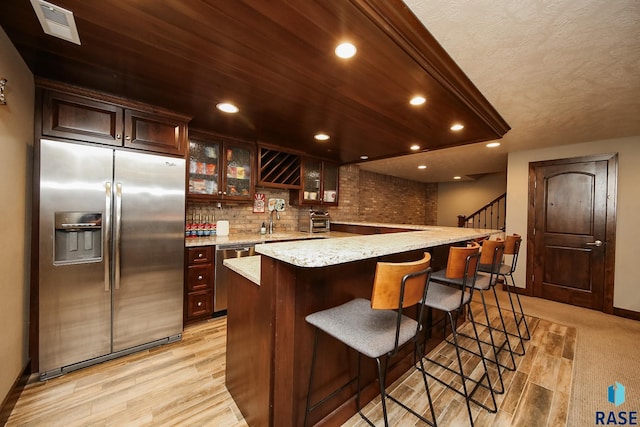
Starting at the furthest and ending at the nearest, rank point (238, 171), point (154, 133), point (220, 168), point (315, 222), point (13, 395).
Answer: point (315, 222) < point (238, 171) < point (220, 168) < point (154, 133) < point (13, 395)

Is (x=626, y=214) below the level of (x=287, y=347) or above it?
above

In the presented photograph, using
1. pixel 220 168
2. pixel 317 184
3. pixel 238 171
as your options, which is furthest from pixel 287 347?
pixel 317 184

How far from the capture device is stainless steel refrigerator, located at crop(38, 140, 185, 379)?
188 centimetres

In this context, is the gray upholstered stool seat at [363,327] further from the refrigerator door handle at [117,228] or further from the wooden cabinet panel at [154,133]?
the wooden cabinet panel at [154,133]

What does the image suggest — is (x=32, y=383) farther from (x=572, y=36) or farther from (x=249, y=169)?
(x=572, y=36)

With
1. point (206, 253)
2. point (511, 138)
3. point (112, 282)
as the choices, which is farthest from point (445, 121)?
point (112, 282)

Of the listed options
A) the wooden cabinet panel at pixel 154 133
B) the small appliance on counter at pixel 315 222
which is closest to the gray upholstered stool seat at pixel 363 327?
the wooden cabinet panel at pixel 154 133

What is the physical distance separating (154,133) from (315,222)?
8.60ft

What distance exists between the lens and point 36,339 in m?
1.85

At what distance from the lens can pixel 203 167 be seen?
124 inches

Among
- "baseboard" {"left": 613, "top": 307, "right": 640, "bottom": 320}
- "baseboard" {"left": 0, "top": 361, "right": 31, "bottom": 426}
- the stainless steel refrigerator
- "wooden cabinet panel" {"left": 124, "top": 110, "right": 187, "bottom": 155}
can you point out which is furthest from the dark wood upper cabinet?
"baseboard" {"left": 613, "top": 307, "right": 640, "bottom": 320}

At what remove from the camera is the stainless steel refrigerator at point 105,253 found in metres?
1.88

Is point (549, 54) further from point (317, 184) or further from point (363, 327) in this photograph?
point (317, 184)

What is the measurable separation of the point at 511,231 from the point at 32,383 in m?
5.82
